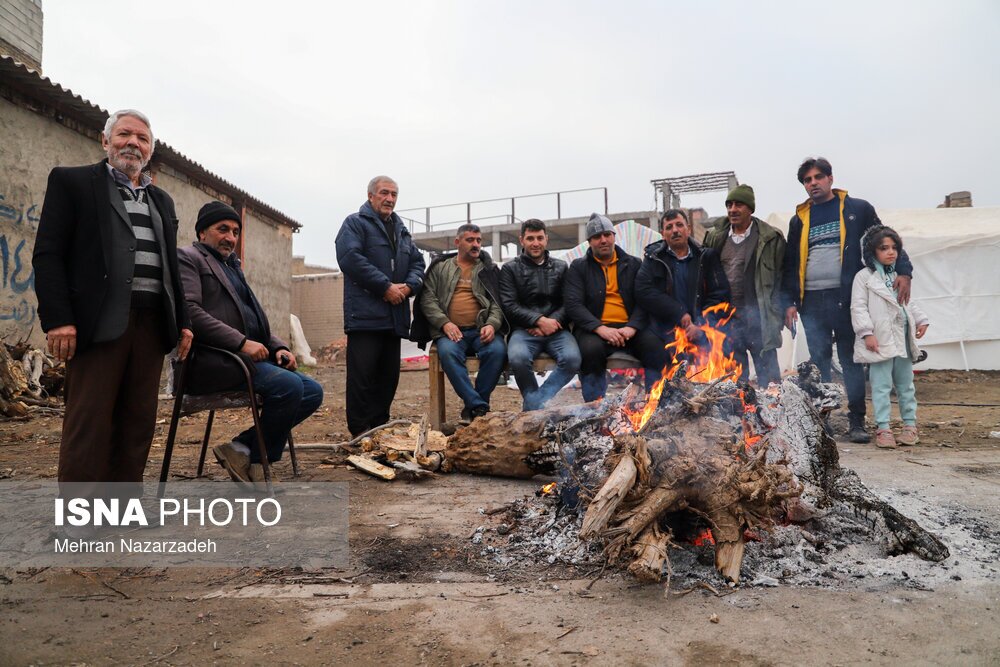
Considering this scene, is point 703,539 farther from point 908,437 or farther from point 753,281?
point 908,437

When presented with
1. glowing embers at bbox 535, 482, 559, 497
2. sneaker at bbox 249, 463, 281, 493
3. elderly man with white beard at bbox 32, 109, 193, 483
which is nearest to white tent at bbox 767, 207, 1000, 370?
glowing embers at bbox 535, 482, 559, 497

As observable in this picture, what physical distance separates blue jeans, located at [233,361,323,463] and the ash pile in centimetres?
146

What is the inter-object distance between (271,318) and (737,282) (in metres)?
13.9

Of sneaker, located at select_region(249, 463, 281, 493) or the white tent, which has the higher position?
the white tent

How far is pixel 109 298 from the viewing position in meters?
2.80

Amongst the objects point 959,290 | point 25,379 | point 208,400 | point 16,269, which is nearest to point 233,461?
point 208,400

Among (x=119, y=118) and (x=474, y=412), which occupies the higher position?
(x=119, y=118)

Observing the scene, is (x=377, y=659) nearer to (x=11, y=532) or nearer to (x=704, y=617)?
(x=704, y=617)

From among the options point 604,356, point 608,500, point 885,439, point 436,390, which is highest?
point 604,356

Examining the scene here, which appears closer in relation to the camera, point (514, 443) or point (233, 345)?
point (233, 345)

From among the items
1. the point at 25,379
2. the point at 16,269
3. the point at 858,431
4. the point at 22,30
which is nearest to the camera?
the point at 858,431

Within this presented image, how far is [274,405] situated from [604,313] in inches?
114

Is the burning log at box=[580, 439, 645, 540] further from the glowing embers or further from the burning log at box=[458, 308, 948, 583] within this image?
the glowing embers

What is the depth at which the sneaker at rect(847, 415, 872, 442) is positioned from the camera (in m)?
5.16
